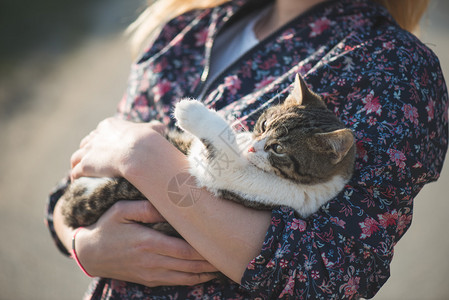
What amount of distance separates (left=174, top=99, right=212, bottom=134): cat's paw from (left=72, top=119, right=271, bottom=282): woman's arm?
0.11 meters

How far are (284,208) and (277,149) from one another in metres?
0.29

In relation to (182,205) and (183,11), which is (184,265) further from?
(183,11)

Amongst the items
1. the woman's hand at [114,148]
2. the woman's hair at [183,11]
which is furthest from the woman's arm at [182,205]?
the woman's hair at [183,11]

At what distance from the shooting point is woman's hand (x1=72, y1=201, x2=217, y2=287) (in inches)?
51.2

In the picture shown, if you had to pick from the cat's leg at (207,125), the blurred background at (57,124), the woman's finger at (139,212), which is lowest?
the blurred background at (57,124)

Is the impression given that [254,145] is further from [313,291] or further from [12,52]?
[12,52]

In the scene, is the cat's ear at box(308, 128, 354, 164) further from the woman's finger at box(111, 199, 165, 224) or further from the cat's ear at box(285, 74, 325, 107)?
the woman's finger at box(111, 199, 165, 224)

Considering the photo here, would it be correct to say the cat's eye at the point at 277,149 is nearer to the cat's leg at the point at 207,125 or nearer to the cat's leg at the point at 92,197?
the cat's leg at the point at 207,125

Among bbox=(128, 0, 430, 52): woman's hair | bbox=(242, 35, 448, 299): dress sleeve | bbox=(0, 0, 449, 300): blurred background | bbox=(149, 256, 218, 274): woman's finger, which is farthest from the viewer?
bbox=(0, 0, 449, 300): blurred background

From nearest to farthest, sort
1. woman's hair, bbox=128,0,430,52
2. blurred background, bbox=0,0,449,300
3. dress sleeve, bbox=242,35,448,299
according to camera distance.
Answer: dress sleeve, bbox=242,35,448,299, woman's hair, bbox=128,0,430,52, blurred background, bbox=0,0,449,300

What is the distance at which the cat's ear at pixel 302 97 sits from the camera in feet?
4.51

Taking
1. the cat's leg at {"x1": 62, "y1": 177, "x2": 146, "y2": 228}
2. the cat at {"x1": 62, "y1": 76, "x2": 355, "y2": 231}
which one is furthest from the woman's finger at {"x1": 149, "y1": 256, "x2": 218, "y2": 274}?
the cat's leg at {"x1": 62, "y1": 177, "x2": 146, "y2": 228}

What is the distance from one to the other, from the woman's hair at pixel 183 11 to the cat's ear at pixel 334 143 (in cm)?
93

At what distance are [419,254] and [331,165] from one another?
2.47 m
